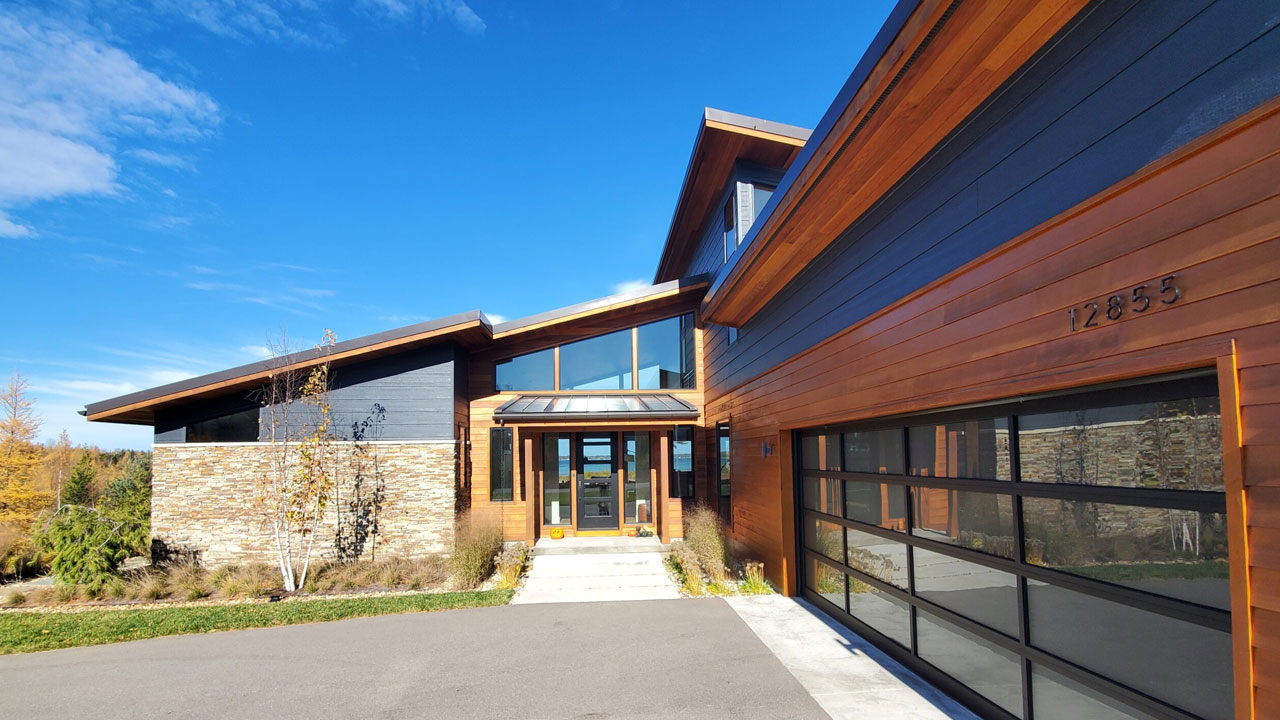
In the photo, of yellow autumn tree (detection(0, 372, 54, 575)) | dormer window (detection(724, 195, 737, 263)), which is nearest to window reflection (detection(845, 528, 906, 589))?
dormer window (detection(724, 195, 737, 263))

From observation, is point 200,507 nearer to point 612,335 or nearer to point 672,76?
point 612,335

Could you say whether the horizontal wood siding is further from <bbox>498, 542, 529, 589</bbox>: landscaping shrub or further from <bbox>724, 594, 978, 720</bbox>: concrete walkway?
<bbox>498, 542, 529, 589</bbox>: landscaping shrub

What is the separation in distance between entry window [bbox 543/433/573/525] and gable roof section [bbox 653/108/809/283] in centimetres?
582

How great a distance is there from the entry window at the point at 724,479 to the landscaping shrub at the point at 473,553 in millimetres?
4466

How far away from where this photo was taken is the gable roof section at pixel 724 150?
9.63 meters

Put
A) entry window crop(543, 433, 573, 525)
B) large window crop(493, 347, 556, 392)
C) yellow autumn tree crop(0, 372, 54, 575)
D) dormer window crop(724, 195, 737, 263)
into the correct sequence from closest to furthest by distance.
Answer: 1. dormer window crop(724, 195, 737, 263)
2. entry window crop(543, 433, 573, 525)
3. large window crop(493, 347, 556, 392)
4. yellow autumn tree crop(0, 372, 54, 575)

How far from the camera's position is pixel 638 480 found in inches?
509

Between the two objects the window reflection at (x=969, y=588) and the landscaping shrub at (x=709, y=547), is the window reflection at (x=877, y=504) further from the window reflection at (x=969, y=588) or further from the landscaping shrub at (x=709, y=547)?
the landscaping shrub at (x=709, y=547)

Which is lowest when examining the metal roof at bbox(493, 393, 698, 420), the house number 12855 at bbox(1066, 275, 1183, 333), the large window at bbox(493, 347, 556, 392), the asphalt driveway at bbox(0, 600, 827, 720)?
the asphalt driveway at bbox(0, 600, 827, 720)

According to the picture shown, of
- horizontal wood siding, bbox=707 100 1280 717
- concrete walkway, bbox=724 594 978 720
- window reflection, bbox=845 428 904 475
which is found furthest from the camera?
window reflection, bbox=845 428 904 475

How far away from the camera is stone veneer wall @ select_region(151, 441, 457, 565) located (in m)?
A: 10.5

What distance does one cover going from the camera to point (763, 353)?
8.80 metres

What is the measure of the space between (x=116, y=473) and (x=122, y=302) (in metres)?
9.20

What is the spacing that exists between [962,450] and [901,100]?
2.56 meters
